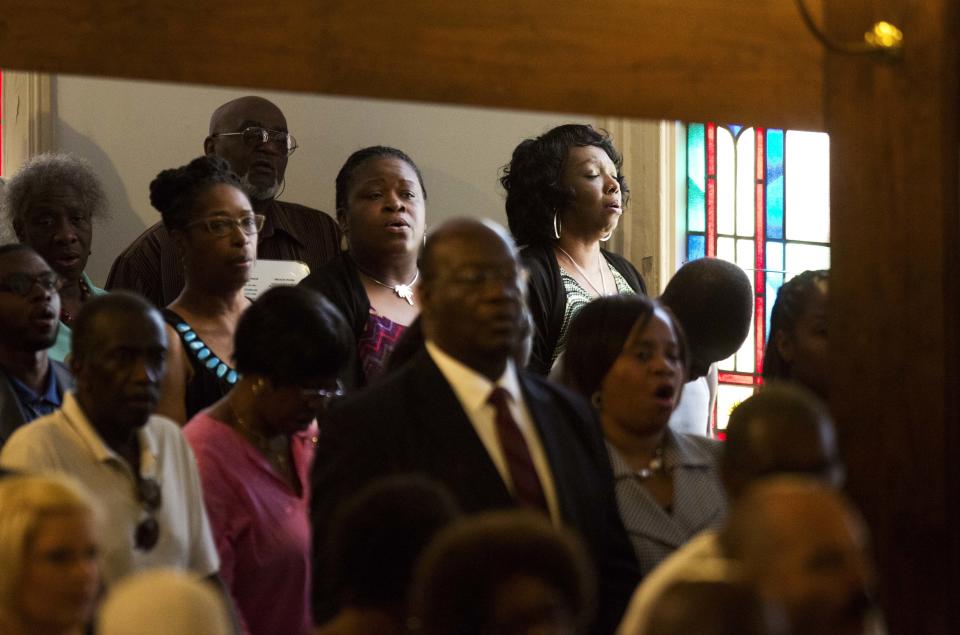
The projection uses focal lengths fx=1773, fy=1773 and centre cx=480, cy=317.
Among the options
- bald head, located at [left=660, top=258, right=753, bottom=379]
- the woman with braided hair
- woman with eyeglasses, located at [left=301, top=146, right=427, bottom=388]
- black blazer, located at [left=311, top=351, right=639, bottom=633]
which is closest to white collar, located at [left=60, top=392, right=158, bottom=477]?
black blazer, located at [left=311, top=351, right=639, bottom=633]

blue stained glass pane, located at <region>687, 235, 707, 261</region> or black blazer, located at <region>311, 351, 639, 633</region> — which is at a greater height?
blue stained glass pane, located at <region>687, 235, 707, 261</region>

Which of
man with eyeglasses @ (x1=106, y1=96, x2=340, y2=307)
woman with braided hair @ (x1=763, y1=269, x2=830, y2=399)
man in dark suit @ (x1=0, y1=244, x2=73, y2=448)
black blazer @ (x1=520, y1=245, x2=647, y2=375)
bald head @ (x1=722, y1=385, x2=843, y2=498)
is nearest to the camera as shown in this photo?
bald head @ (x1=722, y1=385, x2=843, y2=498)

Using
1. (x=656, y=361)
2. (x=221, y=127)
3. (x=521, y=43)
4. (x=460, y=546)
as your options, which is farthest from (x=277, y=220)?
(x=460, y=546)

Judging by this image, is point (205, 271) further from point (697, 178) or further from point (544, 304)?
point (697, 178)

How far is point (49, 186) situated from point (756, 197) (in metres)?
3.99

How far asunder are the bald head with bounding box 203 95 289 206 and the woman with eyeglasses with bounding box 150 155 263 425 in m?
1.51

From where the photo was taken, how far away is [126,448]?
4.26 metres

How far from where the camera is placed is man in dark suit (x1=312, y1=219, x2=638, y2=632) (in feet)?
12.3

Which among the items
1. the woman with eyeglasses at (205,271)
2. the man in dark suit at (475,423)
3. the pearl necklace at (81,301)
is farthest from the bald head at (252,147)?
the man in dark suit at (475,423)

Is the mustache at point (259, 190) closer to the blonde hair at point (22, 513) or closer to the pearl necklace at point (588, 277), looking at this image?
the pearl necklace at point (588, 277)

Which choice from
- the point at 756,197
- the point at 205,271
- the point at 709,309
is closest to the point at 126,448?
the point at 205,271

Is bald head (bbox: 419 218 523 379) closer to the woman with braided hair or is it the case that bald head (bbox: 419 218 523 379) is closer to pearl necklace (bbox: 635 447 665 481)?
pearl necklace (bbox: 635 447 665 481)

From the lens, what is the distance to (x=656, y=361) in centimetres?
461

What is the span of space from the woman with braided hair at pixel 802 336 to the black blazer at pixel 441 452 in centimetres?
143
